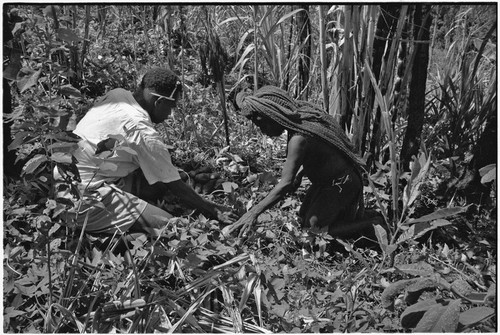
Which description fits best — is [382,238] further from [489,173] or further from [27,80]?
[27,80]

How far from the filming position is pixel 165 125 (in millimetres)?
4195

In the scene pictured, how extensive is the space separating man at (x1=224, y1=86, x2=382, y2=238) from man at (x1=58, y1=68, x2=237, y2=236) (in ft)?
1.20

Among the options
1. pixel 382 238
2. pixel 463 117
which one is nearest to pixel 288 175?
pixel 382 238

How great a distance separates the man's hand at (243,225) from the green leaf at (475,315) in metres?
1.21

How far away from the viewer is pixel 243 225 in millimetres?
2928

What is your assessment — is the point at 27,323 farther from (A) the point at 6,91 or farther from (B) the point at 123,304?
(A) the point at 6,91

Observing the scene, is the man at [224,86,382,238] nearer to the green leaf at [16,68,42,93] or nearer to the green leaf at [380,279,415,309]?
the green leaf at [380,279,415,309]

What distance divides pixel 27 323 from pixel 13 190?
611 millimetres

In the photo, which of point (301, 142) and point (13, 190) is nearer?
point (13, 190)

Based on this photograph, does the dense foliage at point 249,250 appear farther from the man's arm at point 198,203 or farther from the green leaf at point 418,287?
the man's arm at point 198,203

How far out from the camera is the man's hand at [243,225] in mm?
2896

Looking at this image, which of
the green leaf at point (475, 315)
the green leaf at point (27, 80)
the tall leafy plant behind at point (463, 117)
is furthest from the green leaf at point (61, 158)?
the tall leafy plant behind at point (463, 117)

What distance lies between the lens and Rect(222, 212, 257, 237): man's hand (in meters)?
2.90

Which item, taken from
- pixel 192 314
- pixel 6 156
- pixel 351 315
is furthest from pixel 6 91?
pixel 351 315
